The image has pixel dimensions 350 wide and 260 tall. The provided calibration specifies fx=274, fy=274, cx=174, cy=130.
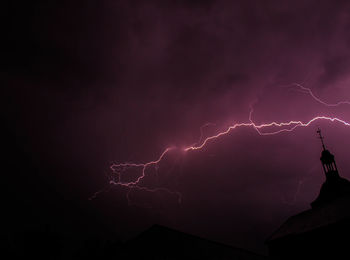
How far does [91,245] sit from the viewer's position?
116 feet

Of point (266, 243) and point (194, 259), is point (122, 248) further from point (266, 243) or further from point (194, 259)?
point (266, 243)

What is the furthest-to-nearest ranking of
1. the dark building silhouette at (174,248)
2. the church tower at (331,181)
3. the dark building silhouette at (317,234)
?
the church tower at (331,181) → the dark building silhouette at (317,234) → the dark building silhouette at (174,248)

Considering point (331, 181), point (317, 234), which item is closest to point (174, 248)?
point (317, 234)

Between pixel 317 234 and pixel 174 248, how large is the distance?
30.8ft

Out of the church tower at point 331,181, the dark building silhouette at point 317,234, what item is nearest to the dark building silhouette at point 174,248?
the dark building silhouette at point 317,234

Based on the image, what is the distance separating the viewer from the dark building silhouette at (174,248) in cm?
1364

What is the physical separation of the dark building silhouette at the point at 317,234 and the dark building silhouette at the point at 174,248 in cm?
346

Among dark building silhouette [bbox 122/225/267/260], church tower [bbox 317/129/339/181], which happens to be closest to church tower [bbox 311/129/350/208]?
church tower [bbox 317/129/339/181]

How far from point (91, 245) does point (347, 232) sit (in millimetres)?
30098

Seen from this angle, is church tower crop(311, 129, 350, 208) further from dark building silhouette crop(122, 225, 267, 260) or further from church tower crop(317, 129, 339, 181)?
dark building silhouette crop(122, 225, 267, 260)

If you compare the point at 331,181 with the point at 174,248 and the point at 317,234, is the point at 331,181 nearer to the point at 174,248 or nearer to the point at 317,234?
the point at 317,234

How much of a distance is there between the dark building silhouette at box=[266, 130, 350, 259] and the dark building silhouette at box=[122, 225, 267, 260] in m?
3.46

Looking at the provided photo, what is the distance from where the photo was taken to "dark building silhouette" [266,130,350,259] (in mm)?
15672

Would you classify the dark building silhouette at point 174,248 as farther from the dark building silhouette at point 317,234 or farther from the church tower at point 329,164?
the church tower at point 329,164
